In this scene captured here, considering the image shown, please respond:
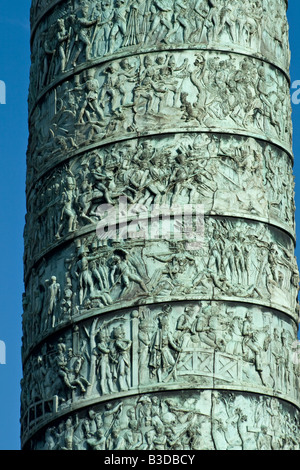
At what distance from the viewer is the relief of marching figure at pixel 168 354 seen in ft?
50.2

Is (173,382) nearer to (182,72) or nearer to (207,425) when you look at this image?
(207,425)

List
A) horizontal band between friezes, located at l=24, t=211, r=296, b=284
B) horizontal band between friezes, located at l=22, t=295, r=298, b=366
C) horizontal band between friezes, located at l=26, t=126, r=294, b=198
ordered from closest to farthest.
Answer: horizontal band between friezes, located at l=22, t=295, r=298, b=366 → horizontal band between friezes, located at l=24, t=211, r=296, b=284 → horizontal band between friezes, located at l=26, t=126, r=294, b=198

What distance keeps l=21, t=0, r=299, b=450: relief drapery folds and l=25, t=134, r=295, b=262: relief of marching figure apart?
11 mm

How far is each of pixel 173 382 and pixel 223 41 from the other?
265 cm


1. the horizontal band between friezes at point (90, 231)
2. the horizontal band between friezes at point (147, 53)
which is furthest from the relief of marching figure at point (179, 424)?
the horizontal band between friezes at point (147, 53)

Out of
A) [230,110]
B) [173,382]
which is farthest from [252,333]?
[230,110]

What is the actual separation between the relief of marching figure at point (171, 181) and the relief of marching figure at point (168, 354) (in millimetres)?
760

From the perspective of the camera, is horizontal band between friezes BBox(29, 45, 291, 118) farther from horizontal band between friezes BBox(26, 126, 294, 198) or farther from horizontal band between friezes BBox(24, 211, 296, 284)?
horizontal band between friezes BBox(24, 211, 296, 284)

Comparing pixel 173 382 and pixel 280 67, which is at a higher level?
pixel 280 67

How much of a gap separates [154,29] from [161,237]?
1.62 meters

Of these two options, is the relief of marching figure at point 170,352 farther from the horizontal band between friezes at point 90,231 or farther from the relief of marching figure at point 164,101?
the relief of marching figure at point 164,101

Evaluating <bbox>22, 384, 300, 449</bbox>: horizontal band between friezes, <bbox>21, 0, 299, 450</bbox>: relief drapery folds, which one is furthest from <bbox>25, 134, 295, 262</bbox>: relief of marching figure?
A: <bbox>22, 384, 300, 449</bbox>: horizontal band between friezes

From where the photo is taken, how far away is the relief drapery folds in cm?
1531

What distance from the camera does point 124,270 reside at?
51.2 feet
